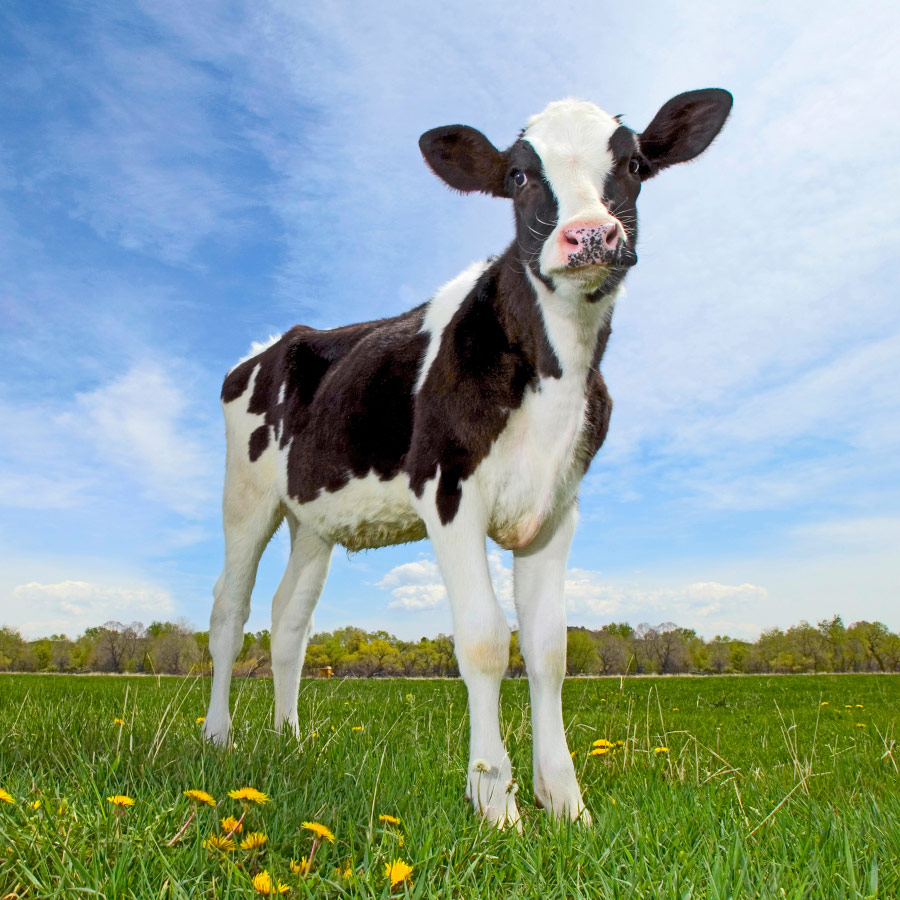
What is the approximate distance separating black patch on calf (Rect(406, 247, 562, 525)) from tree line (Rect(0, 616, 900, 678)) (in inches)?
156

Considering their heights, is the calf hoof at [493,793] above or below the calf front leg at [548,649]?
below

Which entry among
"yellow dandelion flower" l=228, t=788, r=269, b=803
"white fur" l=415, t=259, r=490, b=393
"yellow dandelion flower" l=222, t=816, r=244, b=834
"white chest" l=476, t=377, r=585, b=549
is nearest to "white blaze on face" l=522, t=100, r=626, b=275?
"white chest" l=476, t=377, r=585, b=549

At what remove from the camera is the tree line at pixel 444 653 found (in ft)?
80.0

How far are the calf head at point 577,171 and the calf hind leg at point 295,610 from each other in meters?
3.48

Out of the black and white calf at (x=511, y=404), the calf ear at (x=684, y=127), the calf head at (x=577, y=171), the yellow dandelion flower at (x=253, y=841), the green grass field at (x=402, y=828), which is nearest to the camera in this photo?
the green grass field at (x=402, y=828)

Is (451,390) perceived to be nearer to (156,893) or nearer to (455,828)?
(455,828)

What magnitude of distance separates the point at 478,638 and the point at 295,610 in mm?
3214

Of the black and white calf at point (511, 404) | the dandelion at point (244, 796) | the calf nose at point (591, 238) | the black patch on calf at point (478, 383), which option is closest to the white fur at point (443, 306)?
the black and white calf at point (511, 404)

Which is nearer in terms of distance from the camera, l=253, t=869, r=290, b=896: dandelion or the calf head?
l=253, t=869, r=290, b=896: dandelion

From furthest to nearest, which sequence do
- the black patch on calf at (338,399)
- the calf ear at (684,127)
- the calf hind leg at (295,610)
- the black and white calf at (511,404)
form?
the calf hind leg at (295,610), the black patch on calf at (338,399), the calf ear at (684,127), the black and white calf at (511,404)

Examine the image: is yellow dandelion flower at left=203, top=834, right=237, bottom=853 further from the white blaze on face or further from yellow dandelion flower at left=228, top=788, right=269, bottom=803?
the white blaze on face

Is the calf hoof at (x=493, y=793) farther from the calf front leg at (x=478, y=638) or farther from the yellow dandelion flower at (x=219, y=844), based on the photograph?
the yellow dandelion flower at (x=219, y=844)

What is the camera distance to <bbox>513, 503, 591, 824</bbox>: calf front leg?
172 inches

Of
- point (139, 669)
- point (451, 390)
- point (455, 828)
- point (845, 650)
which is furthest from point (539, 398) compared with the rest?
point (845, 650)
